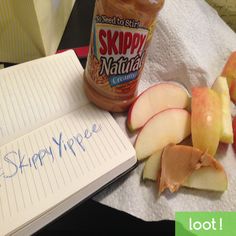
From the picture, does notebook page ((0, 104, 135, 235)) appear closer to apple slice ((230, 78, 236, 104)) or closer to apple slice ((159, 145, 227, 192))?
apple slice ((159, 145, 227, 192))

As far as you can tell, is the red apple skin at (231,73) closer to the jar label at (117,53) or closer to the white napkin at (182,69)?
the white napkin at (182,69)

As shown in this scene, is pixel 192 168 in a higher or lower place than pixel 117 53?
lower

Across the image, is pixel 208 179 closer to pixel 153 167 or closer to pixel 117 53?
pixel 153 167


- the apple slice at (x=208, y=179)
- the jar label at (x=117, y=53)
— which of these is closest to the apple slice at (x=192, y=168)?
the apple slice at (x=208, y=179)

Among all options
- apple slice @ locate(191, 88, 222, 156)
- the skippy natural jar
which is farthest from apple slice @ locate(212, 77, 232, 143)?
the skippy natural jar

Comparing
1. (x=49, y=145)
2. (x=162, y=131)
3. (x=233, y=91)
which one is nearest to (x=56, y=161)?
(x=49, y=145)

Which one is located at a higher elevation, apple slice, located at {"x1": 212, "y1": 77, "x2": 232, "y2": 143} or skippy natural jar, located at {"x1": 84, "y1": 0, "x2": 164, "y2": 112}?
skippy natural jar, located at {"x1": 84, "y1": 0, "x2": 164, "y2": 112}
